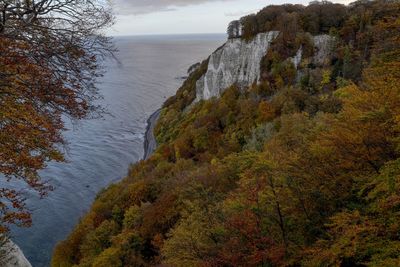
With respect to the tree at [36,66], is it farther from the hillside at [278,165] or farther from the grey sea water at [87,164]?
the hillside at [278,165]

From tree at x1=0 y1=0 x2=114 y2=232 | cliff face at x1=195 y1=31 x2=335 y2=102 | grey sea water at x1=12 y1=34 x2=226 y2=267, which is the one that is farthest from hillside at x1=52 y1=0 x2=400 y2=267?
tree at x1=0 y1=0 x2=114 y2=232

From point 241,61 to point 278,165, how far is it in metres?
53.2


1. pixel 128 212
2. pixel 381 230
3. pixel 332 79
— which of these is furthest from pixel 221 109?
pixel 381 230

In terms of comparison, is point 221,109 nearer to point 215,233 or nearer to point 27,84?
point 215,233

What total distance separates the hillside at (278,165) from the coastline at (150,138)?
8.75 ft

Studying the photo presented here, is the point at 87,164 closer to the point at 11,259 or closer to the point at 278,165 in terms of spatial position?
the point at 11,259

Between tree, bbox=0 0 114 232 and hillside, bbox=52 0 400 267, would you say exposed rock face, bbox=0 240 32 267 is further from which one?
hillside, bbox=52 0 400 267

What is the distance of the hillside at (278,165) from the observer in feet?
42.9

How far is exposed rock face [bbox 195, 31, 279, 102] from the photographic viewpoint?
63.1 metres

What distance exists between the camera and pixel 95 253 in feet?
107

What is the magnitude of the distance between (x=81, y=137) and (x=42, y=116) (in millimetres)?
64978

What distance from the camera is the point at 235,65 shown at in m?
68.0

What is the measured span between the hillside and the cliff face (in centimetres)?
21

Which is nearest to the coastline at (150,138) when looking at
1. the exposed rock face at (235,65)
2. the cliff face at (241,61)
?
the cliff face at (241,61)
